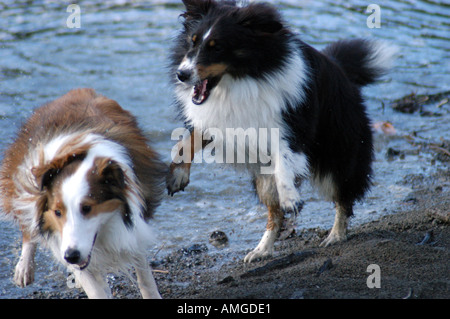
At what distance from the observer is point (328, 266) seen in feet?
13.1

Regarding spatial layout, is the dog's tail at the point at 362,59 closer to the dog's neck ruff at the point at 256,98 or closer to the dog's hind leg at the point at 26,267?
the dog's neck ruff at the point at 256,98

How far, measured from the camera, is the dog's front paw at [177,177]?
4.29 m

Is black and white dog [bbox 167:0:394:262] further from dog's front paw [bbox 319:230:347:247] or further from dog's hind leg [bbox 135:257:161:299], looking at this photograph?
dog's hind leg [bbox 135:257:161:299]

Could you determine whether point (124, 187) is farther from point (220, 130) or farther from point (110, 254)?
point (220, 130)

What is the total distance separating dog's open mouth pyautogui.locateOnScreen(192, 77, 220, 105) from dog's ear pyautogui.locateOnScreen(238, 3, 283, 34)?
1.38 ft

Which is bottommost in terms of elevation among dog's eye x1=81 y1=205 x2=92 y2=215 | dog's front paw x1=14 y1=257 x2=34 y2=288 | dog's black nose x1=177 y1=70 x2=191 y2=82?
dog's front paw x1=14 y1=257 x2=34 y2=288

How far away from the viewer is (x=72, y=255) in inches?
124

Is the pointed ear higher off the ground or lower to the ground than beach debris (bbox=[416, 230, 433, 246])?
higher

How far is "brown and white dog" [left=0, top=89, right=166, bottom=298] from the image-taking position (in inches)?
129

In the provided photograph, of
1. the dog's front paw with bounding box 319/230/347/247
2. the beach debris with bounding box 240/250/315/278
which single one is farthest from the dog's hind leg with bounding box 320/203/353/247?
the beach debris with bounding box 240/250/315/278

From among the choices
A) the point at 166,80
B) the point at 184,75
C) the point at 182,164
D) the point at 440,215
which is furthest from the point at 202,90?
the point at 166,80

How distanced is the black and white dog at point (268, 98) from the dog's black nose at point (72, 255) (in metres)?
1.24

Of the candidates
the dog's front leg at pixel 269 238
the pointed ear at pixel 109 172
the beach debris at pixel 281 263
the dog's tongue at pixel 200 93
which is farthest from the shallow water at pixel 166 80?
the pointed ear at pixel 109 172
